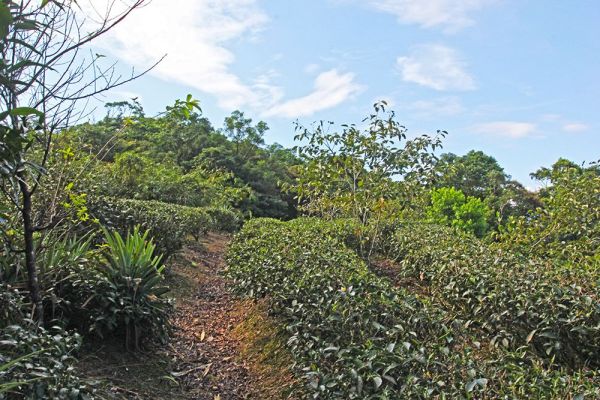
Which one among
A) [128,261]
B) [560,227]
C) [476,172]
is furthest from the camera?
[476,172]

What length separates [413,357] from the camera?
266 cm

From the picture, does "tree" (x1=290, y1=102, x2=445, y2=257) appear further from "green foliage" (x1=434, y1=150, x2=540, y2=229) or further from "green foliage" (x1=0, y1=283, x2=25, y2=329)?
"green foliage" (x1=434, y1=150, x2=540, y2=229)

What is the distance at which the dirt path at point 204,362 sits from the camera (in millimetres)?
3457

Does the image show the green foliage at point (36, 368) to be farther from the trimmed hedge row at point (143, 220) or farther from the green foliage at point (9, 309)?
the trimmed hedge row at point (143, 220)

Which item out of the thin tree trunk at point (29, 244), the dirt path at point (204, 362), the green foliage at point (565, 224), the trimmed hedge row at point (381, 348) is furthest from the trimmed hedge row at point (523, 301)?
the thin tree trunk at point (29, 244)

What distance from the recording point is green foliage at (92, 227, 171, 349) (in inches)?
144

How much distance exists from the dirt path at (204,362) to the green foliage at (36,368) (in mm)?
349

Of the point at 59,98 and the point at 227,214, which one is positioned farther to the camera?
the point at 227,214

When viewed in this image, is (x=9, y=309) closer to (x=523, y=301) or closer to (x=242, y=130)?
(x=523, y=301)

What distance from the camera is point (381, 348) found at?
9.49 feet

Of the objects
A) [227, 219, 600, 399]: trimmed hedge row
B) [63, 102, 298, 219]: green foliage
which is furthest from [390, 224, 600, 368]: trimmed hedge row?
[63, 102, 298, 219]: green foliage

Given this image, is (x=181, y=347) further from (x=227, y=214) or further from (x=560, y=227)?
(x=227, y=214)

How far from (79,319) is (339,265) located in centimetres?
228

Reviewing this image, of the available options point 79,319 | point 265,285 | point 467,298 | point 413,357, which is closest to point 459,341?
point 413,357
